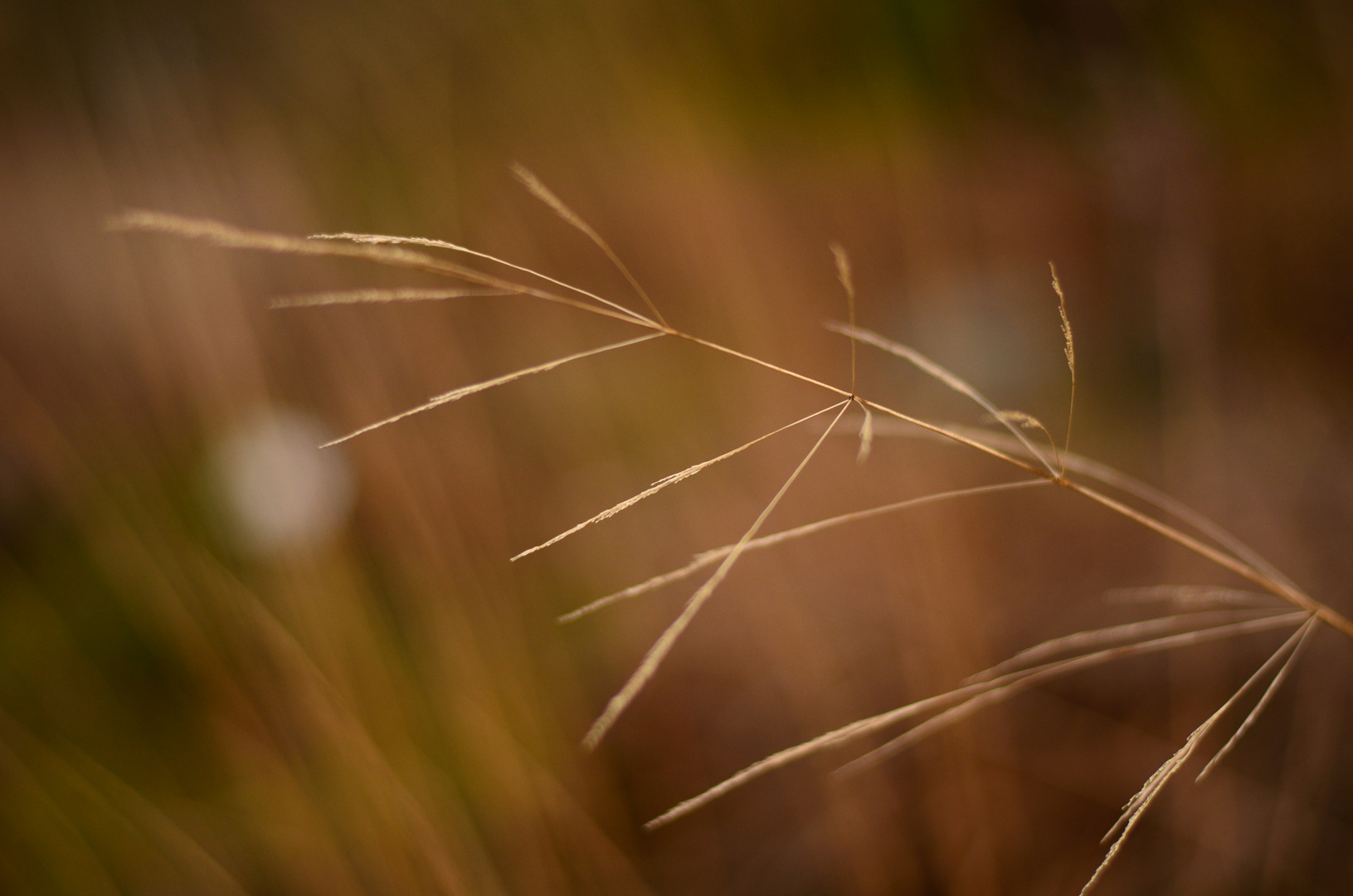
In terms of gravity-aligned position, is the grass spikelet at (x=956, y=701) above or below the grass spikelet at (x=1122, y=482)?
below

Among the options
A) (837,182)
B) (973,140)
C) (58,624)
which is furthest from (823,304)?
(58,624)

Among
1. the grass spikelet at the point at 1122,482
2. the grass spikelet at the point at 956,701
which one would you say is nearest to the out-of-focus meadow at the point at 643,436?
the grass spikelet at the point at 956,701

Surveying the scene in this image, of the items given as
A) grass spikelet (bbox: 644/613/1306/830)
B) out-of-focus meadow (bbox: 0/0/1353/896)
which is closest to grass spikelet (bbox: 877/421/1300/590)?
grass spikelet (bbox: 644/613/1306/830)

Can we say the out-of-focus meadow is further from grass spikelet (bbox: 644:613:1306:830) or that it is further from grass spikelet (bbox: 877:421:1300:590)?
grass spikelet (bbox: 877:421:1300:590)

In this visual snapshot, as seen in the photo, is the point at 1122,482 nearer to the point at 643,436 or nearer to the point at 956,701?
the point at 956,701

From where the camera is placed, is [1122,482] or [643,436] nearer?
[1122,482]

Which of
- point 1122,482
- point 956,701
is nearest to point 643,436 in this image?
point 956,701

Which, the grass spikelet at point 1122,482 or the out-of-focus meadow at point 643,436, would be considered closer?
the grass spikelet at point 1122,482

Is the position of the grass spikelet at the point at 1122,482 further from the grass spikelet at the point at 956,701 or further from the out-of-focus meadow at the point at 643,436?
the out-of-focus meadow at the point at 643,436

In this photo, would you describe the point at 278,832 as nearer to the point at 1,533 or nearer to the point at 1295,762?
the point at 1,533
